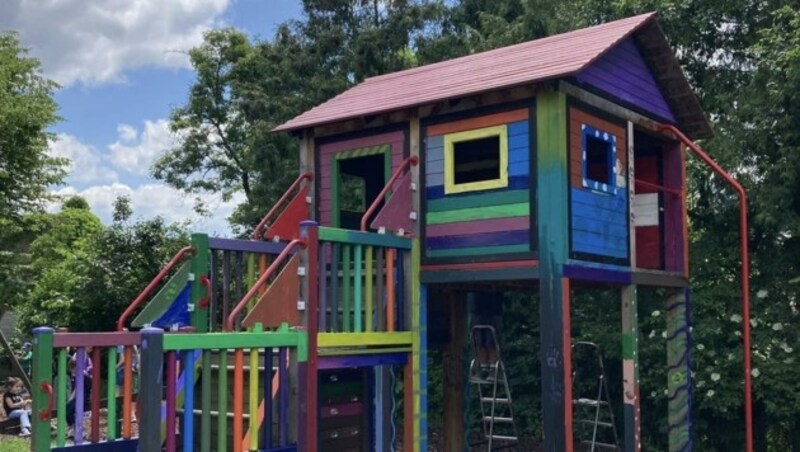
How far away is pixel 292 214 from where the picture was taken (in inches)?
334

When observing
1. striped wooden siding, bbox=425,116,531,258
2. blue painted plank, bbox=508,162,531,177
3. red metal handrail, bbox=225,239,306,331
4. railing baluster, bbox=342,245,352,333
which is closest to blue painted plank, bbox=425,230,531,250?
striped wooden siding, bbox=425,116,531,258

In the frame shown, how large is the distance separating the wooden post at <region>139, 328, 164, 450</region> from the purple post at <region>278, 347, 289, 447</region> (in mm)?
1139

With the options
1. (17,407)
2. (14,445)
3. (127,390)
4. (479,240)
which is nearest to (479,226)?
(479,240)

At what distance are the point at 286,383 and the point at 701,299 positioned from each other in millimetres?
6840

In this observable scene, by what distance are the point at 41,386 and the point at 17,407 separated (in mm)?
10367

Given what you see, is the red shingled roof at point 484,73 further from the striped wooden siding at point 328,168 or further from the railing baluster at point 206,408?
the railing baluster at point 206,408

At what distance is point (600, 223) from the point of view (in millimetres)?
7430

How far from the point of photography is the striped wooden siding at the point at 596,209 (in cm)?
707

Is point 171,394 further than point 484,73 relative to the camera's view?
No

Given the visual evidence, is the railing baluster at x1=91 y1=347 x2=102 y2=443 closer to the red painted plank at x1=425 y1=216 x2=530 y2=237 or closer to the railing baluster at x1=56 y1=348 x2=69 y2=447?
the railing baluster at x1=56 y1=348 x2=69 y2=447

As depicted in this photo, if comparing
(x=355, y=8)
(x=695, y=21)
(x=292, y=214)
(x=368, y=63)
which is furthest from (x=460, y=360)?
(x=355, y=8)

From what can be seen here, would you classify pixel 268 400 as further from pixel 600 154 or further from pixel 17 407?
pixel 17 407

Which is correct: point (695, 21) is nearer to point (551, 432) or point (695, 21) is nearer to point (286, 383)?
point (551, 432)

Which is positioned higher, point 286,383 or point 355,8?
point 355,8
